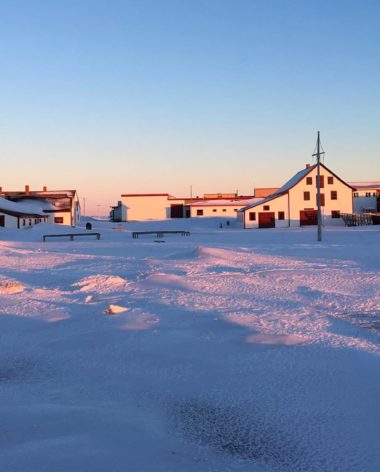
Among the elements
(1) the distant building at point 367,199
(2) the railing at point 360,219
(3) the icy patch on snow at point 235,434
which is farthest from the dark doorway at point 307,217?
(3) the icy patch on snow at point 235,434

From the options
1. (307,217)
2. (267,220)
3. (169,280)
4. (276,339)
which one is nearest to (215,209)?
(267,220)

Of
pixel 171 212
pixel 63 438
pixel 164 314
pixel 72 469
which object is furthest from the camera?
pixel 171 212

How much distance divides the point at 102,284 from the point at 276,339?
6.74 m

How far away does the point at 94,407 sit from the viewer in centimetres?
507

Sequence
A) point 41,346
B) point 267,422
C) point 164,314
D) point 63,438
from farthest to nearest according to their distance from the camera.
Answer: point 164,314 → point 41,346 → point 267,422 → point 63,438

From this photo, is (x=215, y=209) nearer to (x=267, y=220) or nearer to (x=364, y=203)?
(x=267, y=220)

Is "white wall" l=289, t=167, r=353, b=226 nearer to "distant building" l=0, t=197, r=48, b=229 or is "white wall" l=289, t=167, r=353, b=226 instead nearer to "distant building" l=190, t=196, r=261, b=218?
"distant building" l=190, t=196, r=261, b=218

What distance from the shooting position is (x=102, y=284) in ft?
43.0

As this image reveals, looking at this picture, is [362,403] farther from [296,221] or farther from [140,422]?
[296,221]

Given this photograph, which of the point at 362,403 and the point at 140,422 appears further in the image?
the point at 362,403

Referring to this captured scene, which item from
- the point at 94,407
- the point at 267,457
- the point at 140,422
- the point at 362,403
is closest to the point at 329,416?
the point at 362,403

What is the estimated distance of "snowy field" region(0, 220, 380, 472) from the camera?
4.11 metres

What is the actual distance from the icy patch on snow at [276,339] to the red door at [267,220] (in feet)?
165

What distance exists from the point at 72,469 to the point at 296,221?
182 feet
